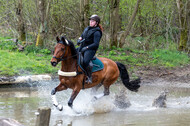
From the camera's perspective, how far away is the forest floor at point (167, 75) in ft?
43.4

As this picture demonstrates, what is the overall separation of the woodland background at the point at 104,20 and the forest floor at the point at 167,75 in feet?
12.8

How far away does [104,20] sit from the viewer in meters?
19.3

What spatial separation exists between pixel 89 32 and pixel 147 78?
20.2 feet

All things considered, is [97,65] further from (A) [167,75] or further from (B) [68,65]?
(A) [167,75]

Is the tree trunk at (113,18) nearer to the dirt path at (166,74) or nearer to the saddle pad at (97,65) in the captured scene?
the dirt path at (166,74)

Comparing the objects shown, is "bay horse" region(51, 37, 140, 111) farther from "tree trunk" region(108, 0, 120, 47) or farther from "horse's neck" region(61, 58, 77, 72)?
"tree trunk" region(108, 0, 120, 47)

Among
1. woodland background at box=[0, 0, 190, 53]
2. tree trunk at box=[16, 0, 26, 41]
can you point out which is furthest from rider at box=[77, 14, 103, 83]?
tree trunk at box=[16, 0, 26, 41]

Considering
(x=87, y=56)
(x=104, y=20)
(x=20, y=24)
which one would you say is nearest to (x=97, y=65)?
(x=87, y=56)

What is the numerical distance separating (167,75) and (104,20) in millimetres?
6856

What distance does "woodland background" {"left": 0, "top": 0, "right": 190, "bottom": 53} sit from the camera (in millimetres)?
17359

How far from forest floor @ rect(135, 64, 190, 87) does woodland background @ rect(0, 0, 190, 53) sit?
12.8 ft

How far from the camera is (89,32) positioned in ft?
26.8

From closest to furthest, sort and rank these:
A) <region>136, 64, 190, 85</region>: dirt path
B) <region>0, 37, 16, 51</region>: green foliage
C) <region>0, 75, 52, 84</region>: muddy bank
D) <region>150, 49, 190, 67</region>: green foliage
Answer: <region>0, 75, 52, 84</region>: muddy bank
<region>136, 64, 190, 85</region>: dirt path
<region>150, 49, 190, 67</region>: green foliage
<region>0, 37, 16, 51</region>: green foliage

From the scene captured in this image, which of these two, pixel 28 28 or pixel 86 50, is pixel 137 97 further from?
pixel 28 28
